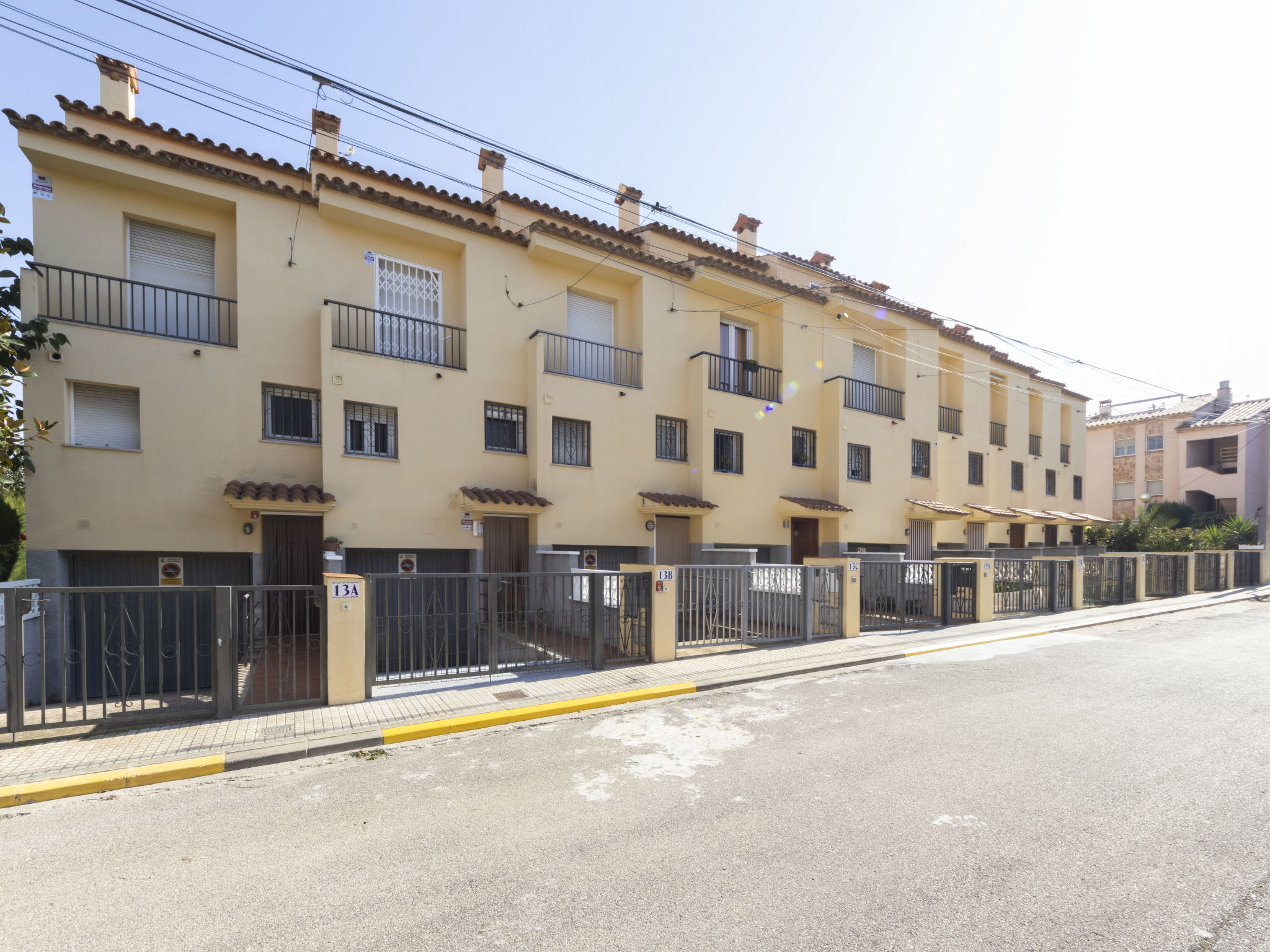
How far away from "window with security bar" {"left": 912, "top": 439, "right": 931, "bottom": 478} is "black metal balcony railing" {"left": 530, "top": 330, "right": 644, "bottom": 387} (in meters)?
11.3

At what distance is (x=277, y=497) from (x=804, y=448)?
44.1ft

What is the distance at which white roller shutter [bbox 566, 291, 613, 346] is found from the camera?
48.1ft

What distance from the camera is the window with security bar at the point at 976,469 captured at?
22625 mm

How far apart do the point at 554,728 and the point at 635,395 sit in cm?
953

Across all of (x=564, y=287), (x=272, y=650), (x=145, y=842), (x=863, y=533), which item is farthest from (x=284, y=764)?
(x=863, y=533)

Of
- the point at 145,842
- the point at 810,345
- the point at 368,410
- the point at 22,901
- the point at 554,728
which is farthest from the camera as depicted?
the point at 810,345

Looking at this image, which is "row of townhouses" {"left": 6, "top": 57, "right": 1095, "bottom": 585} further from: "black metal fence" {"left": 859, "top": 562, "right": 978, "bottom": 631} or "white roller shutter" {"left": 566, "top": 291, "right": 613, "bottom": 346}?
"black metal fence" {"left": 859, "top": 562, "right": 978, "bottom": 631}

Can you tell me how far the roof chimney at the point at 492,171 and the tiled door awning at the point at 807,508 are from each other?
35.6 ft

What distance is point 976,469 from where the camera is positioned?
22812 mm

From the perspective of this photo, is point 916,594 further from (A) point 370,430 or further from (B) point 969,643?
(A) point 370,430

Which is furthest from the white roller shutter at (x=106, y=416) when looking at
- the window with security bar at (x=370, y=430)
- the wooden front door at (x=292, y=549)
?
the window with security bar at (x=370, y=430)

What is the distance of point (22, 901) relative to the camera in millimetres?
3277

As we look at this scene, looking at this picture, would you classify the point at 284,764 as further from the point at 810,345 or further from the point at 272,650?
the point at 810,345

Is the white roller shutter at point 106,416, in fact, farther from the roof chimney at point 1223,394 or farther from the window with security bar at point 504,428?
the roof chimney at point 1223,394
